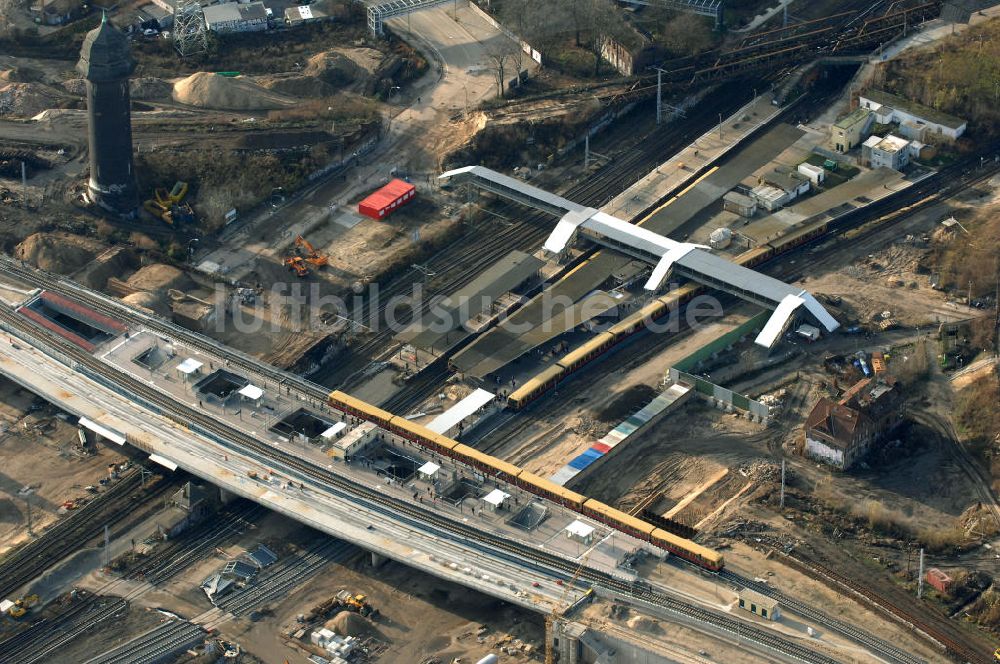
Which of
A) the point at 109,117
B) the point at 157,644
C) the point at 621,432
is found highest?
the point at 109,117

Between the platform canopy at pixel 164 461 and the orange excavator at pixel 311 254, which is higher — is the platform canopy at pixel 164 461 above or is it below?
below

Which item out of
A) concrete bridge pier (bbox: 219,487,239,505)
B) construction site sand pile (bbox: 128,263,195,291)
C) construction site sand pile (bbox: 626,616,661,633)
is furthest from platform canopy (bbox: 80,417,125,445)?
construction site sand pile (bbox: 626,616,661,633)

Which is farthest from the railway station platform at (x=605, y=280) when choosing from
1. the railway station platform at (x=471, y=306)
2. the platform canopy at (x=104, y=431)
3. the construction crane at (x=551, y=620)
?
the construction crane at (x=551, y=620)

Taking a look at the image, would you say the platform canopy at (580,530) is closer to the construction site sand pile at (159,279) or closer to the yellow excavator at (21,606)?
the yellow excavator at (21,606)

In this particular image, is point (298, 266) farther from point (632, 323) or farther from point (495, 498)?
point (495, 498)

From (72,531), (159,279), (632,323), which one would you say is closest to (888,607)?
(632,323)
